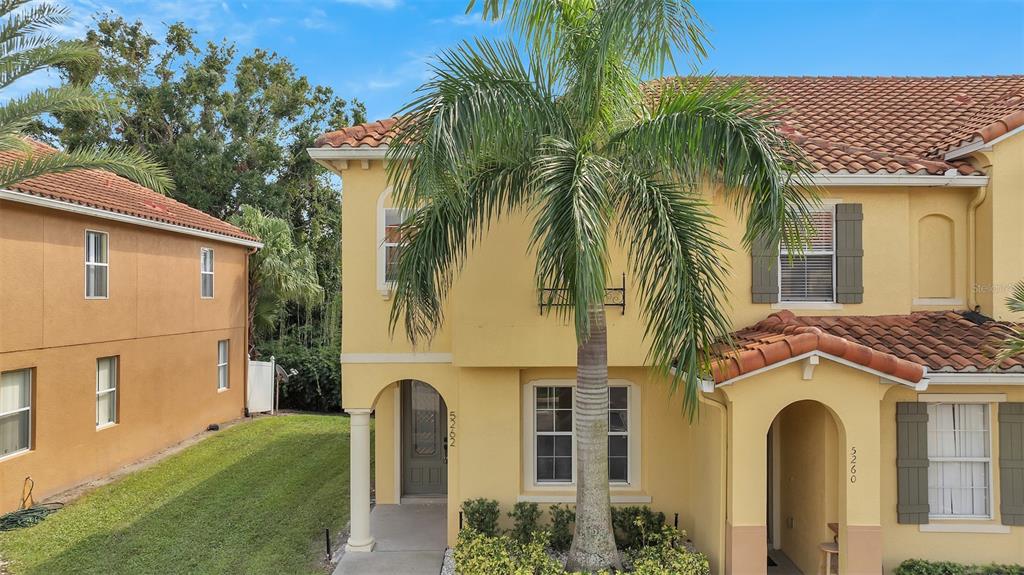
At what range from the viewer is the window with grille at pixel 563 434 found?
10.3m

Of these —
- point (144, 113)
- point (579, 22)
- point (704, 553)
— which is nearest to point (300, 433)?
point (704, 553)

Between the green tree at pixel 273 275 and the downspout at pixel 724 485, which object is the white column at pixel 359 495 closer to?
the downspout at pixel 724 485

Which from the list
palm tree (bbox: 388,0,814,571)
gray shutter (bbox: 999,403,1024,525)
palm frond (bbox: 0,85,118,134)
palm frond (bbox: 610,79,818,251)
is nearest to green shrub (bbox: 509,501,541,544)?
palm tree (bbox: 388,0,814,571)

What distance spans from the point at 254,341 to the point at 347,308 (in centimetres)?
1520

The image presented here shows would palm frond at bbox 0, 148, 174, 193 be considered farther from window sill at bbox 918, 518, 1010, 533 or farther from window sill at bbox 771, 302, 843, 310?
window sill at bbox 918, 518, 1010, 533

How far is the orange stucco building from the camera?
38.6 feet

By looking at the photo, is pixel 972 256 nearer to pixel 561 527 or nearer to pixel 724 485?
pixel 724 485

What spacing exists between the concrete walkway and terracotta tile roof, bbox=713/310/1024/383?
215 inches

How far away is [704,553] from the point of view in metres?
8.73

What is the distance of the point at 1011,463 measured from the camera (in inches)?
348

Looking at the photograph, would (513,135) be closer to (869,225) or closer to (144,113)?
(869,225)

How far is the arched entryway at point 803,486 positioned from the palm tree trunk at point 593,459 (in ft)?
10.8

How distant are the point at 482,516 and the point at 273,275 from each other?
15.5 meters

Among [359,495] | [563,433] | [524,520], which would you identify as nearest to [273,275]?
[359,495]
